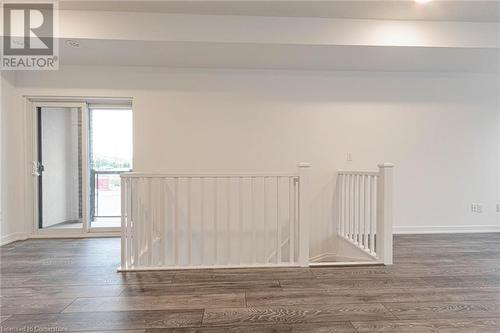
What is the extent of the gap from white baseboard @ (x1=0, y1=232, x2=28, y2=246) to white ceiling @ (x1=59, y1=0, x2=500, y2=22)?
9.61 feet

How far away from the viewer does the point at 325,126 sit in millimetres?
3898

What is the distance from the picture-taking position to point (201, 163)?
3.82 metres

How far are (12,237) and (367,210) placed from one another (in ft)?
15.0

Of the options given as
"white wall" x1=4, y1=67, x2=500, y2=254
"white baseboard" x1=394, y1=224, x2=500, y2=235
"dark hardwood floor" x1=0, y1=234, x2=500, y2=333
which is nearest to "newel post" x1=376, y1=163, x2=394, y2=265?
"dark hardwood floor" x1=0, y1=234, x2=500, y2=333

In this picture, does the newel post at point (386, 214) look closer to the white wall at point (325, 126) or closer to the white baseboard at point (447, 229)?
the white wall at point (325, 126)

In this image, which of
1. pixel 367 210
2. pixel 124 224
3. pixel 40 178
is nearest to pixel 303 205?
pixel 367 210

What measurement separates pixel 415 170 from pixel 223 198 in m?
2.83

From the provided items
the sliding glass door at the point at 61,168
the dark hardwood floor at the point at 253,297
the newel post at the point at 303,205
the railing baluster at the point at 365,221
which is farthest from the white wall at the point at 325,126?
the dark hardwood floor at the point at 253,297

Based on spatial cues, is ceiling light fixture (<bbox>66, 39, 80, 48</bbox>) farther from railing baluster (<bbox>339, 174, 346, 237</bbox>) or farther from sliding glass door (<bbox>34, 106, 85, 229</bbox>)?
railing baluster (<bbox>339, 174, 346, 237</bbox>)

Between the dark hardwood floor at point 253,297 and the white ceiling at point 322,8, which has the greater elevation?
the white ceiling at point 322,8

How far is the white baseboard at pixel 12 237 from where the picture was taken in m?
3.47

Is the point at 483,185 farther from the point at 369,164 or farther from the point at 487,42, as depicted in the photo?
the point at 487,42

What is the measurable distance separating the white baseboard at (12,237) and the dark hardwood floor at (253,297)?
76 centimetres

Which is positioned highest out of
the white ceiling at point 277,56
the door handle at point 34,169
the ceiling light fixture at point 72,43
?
the ceiling light fixture at point 72,43
